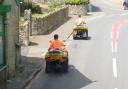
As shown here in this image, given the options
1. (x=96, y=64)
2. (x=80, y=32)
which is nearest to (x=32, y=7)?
(x=80, y=32)

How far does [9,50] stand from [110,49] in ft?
35.0

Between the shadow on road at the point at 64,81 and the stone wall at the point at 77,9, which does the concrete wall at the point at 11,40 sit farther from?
the stone wall at the point at 77,9

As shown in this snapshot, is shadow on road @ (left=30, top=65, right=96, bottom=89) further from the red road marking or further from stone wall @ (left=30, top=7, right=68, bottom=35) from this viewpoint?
stone wall @ (left=30, top=7, right=68, bottom=35)

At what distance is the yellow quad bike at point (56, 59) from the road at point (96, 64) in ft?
1.51

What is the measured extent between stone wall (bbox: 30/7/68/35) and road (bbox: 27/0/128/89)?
3291 mm

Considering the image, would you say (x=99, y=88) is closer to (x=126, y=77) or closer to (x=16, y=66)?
(x=126, y=77)

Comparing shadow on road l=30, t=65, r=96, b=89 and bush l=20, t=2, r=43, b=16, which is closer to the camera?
shadow on road l=30, t=65, r=96, b=89

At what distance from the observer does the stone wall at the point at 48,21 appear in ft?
133

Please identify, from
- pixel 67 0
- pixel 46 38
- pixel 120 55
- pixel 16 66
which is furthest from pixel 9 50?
pixel 67 0

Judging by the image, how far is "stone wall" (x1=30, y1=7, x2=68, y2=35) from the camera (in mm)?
40394

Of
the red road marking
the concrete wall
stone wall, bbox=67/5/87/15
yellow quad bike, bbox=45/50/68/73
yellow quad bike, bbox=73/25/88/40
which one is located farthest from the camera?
stone wall, bbox=67/5/87/15

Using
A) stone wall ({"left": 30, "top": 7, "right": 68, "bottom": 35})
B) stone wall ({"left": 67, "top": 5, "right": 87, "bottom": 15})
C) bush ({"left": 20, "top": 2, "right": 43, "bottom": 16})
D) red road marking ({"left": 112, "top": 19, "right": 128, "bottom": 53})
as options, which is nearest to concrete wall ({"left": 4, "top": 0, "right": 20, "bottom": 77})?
red road marking ({"left": 112, "top": 19, "right": 128, "bottom": 53})

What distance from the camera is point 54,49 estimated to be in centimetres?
2627

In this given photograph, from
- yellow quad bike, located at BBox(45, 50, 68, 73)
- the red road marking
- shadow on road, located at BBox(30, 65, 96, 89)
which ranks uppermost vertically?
the red road marking
